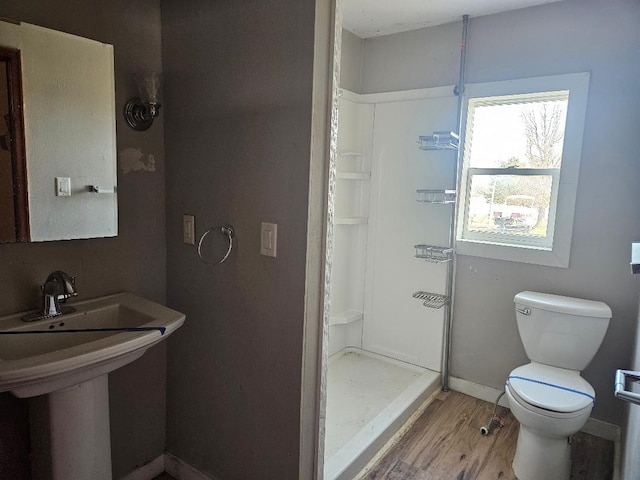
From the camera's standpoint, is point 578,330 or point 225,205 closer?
point 225,205

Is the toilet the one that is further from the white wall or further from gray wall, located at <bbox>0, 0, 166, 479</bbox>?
gray wall, located at <bbox>0, 0, 166, 479</bbox>

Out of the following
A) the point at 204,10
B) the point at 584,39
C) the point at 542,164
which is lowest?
the point at 542,164

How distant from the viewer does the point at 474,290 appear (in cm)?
260

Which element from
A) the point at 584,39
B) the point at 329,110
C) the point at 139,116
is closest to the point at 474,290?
the point at 584,39

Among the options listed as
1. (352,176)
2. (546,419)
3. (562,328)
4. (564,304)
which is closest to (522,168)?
(564,304)

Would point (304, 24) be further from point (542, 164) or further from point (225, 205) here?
point (542, 164)

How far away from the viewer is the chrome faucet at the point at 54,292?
1378 mm

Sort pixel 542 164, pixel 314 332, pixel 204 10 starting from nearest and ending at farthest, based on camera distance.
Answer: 1. pixel 314 332
2. pixel 204 10
3. pixel 542 164

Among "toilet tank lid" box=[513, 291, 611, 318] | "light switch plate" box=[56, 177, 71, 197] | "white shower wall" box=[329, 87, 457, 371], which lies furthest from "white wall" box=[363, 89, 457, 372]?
"light switch plate" box=[56, 177, 71, 197]

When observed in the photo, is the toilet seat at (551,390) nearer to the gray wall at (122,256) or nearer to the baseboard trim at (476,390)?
the baseboard trim at (476,390)

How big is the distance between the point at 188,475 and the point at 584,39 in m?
2.86

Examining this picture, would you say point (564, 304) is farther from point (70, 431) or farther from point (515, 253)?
point (70, 431)

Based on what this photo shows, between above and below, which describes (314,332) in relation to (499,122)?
below

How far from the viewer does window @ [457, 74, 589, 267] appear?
2227mm
